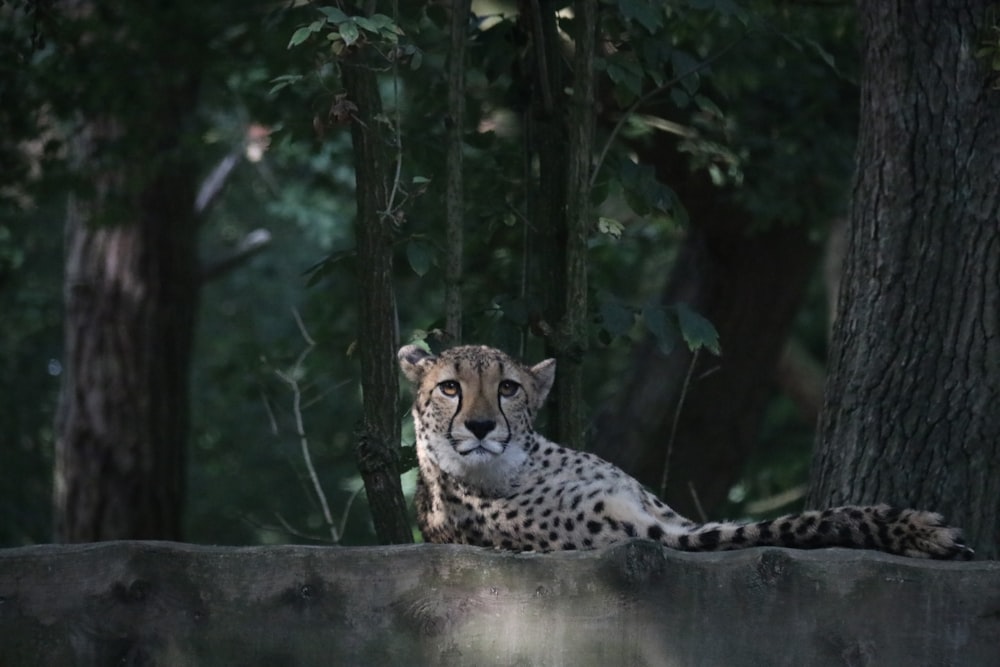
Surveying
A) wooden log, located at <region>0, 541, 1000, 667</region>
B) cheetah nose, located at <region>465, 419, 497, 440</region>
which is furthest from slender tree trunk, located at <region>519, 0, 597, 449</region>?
wooden log, located at <region>0, 541, 1000, 667</region>

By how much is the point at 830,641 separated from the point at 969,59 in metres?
2.34

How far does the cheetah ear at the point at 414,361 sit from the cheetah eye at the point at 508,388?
0.93 ft

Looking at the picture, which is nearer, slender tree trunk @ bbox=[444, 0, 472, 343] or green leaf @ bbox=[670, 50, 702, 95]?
slender tree trunk @ bbox=[444, 0, 472, 343]

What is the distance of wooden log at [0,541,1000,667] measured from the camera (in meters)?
4.15

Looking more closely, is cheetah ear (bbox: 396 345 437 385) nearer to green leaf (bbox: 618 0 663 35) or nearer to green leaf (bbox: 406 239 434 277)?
green leaf (bbox: 406 239 434 277)

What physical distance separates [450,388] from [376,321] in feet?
1.04

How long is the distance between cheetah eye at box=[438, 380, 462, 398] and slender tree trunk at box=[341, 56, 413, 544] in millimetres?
147

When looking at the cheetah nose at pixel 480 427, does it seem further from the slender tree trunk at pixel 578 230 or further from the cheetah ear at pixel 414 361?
the slender tree trunk at pixel 578 230

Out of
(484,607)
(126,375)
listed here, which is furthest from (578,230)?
(126,375)

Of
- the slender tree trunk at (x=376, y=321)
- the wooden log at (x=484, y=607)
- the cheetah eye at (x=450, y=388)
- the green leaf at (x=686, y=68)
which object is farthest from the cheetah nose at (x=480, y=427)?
the green leaf at (x=686, y=68)

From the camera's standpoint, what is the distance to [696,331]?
18.0 feet

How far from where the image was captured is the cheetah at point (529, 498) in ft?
14.6

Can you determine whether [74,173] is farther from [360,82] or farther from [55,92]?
[360,82]

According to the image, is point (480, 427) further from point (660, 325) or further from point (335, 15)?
point (335, 15)
